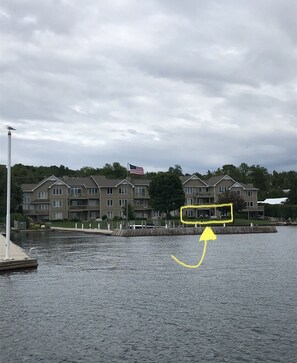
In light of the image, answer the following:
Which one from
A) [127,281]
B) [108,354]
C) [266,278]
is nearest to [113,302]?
[127,281]

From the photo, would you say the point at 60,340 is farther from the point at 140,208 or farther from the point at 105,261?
the point at 140,208

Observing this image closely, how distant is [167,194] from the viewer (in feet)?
331

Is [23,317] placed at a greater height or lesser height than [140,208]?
lesser

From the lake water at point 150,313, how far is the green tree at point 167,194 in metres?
64.4

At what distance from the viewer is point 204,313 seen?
20.7 m

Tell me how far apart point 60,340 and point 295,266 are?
2211cm

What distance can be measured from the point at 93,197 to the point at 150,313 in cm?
9148

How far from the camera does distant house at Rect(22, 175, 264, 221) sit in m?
109

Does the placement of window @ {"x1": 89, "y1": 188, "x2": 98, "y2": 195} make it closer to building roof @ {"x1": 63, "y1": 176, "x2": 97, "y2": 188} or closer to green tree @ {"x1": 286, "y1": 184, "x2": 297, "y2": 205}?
building roof @ {"x1": 63, "y1": 176, "x2": 97, "y2": 188}

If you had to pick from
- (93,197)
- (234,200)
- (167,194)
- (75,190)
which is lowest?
(234,200)

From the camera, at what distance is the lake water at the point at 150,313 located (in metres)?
15.8

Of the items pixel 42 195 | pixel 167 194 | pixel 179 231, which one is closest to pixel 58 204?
pixel 42 195

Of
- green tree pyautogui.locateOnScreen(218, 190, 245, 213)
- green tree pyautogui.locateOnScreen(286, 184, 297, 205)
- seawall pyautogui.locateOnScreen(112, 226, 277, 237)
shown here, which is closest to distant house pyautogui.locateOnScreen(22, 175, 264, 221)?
green tree pyautogui.locateOnScreen(218, 190, 245, 213)

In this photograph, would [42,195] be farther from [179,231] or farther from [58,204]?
[179,231]
